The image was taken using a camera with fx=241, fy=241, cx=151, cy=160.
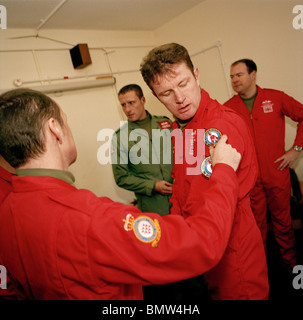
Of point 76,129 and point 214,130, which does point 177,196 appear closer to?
point 214,130

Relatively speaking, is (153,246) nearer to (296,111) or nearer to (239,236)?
(239,236)

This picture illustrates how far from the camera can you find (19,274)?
34.7 inches

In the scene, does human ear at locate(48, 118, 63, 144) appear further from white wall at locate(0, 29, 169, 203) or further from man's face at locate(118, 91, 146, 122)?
white wall at locate(0, 29, 169, 203)

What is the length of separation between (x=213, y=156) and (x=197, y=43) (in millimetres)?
3369

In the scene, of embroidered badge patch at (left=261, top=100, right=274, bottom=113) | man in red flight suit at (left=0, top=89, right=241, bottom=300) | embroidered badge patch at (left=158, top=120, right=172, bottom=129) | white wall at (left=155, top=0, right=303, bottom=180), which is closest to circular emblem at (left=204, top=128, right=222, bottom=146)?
man in red flight suit at (left=0, top=89, right=241, bottom=300)

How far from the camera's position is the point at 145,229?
2.55 feet

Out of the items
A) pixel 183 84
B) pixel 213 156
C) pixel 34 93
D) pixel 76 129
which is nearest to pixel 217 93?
pixel 76 129

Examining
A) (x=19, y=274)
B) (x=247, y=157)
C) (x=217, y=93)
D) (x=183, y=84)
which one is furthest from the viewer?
(x=217, y=93)

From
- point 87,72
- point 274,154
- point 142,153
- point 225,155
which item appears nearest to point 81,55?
point 87,72

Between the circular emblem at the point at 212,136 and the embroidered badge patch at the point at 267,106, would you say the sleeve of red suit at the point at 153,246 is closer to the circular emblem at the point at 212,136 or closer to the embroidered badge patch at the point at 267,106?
the circular emblem at the point at 212,136

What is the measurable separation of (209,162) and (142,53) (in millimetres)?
3701

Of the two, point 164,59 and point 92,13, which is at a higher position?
point 92,13

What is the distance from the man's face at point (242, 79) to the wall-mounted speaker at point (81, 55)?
1.95m

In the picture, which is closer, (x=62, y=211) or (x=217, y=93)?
(x=62, y=211)
